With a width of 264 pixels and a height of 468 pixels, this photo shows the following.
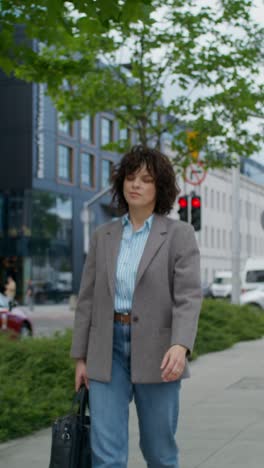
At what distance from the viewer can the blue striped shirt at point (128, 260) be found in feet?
14.1

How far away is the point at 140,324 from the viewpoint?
4.24 meters

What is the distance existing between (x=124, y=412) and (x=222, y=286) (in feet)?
171

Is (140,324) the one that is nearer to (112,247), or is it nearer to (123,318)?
(123,318)

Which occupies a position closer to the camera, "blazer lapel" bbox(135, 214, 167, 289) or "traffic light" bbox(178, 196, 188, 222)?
"blazer lapel" bbox(135, 214, 167, 289)

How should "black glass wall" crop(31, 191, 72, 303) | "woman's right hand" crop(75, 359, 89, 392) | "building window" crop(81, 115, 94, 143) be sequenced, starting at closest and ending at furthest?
"woman's right hand" crop(75, 359, 89, 392)
"black glass wall" crop(31, 191, 72, 303)
"building window" crop(81, 115, 94, 143)

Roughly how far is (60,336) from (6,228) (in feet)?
128

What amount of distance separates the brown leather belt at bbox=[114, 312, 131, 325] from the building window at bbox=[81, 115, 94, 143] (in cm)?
5292

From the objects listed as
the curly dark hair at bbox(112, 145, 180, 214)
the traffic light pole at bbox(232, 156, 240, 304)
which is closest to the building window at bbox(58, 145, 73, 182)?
the traffic light pole at bbox(232, 156, 240, 304)

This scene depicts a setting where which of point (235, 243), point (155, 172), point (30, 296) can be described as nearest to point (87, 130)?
point (30, 296)

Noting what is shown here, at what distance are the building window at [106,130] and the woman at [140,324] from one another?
182 feet

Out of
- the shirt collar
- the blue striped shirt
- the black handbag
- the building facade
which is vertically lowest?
the black handbag

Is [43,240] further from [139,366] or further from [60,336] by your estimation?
[139,366]

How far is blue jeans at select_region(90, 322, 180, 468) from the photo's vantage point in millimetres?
4242

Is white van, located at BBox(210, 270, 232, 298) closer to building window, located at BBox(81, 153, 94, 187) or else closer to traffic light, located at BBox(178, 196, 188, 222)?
building window, located at BBox(81, 153, 94, 187)
